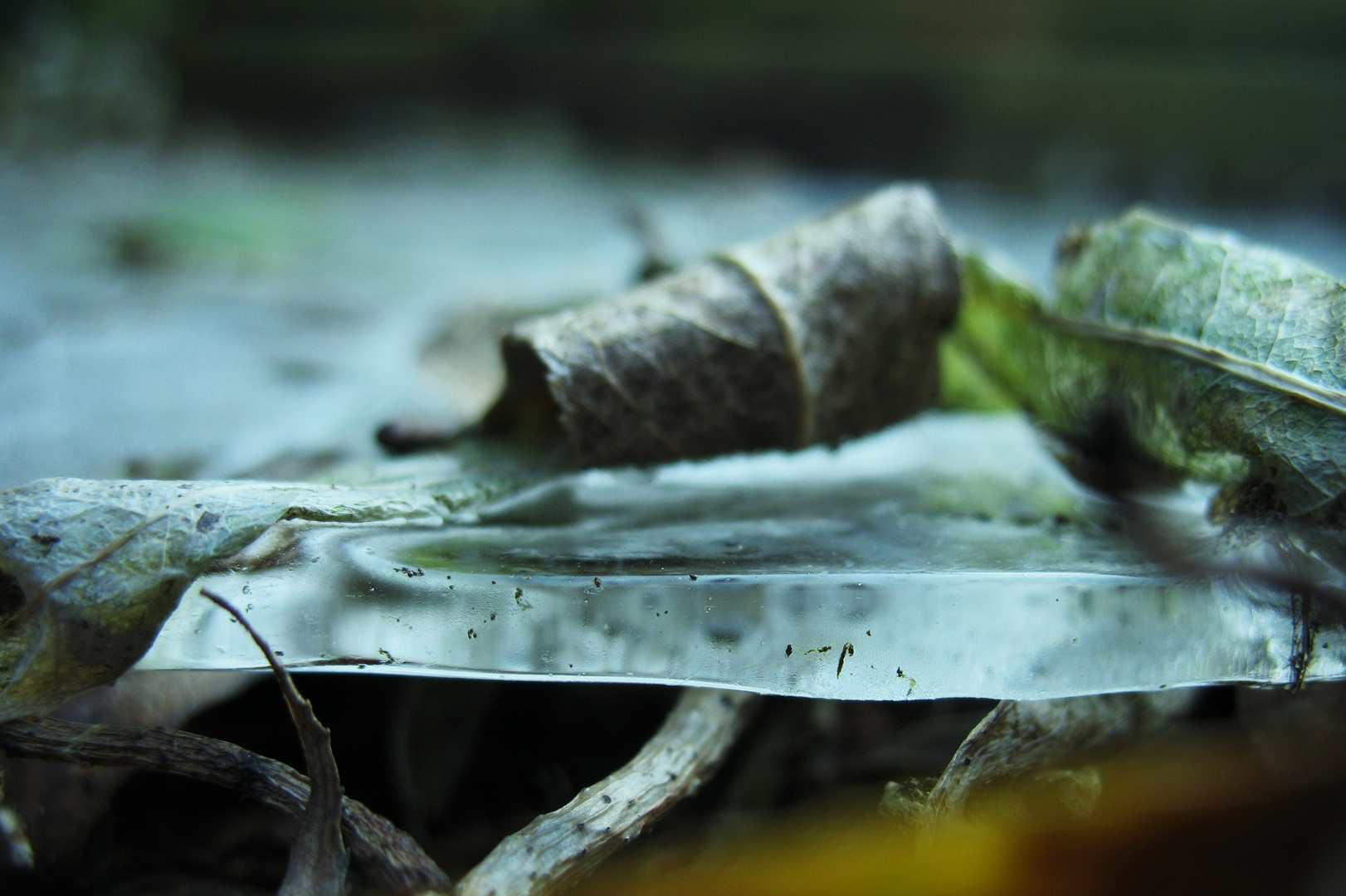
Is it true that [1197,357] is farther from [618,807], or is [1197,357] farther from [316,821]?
[316,821]

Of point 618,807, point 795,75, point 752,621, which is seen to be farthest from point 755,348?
point 795,75

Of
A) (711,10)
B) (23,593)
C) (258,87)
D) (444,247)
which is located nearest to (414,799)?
(23,593)

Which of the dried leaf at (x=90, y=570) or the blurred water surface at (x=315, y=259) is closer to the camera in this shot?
the dried leaf at (x=90, y=570)

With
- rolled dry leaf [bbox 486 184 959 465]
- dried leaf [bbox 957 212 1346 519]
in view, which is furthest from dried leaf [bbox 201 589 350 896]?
dried leaf [bbox 957 212 1346 519]

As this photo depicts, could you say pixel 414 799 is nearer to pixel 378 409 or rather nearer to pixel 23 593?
pixel 23 593

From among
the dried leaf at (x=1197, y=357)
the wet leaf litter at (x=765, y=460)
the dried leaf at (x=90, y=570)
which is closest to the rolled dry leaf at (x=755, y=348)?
the wet leaf litter at (x=765, y=460)

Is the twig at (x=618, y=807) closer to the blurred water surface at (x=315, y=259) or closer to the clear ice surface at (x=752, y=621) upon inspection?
the clear ice surface at (x=752, y=621)

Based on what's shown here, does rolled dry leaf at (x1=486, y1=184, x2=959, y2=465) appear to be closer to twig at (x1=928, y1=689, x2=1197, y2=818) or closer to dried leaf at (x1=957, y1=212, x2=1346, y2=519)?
dried leaf at (x1=957, y1=212, x2=1346, y2=519)
